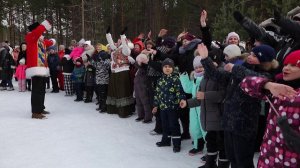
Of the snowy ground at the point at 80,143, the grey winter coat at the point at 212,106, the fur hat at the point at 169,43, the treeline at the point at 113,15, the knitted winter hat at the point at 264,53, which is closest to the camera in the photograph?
the knitted winter hat at the point at 264,53

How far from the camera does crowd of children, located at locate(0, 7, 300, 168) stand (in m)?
2.57

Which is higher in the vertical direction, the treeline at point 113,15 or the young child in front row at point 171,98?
the treeline at point 113,15

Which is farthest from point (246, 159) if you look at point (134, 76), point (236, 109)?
point (134, 76)

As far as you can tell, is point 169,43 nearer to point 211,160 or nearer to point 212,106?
point 212,106

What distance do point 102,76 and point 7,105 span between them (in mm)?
3087

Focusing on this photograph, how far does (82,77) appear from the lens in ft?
34.9

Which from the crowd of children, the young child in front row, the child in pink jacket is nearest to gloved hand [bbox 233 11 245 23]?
the crowd of children

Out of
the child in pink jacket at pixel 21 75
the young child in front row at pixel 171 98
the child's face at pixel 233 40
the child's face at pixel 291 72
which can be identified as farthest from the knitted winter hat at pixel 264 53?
the child in pink jacket at pixel 21 75

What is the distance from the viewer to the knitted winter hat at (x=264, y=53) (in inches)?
125

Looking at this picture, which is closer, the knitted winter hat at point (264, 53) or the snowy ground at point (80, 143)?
the knitted winter hat at point (264, 53)

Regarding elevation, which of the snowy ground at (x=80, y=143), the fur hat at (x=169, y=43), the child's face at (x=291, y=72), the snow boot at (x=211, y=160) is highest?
the fur hat at (x=169, y=43)

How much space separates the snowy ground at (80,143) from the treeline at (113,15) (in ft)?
21.1

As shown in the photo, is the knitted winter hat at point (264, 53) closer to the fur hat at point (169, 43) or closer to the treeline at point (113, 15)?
the fur hat at point (169, 43)

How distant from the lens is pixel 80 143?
246 inches
